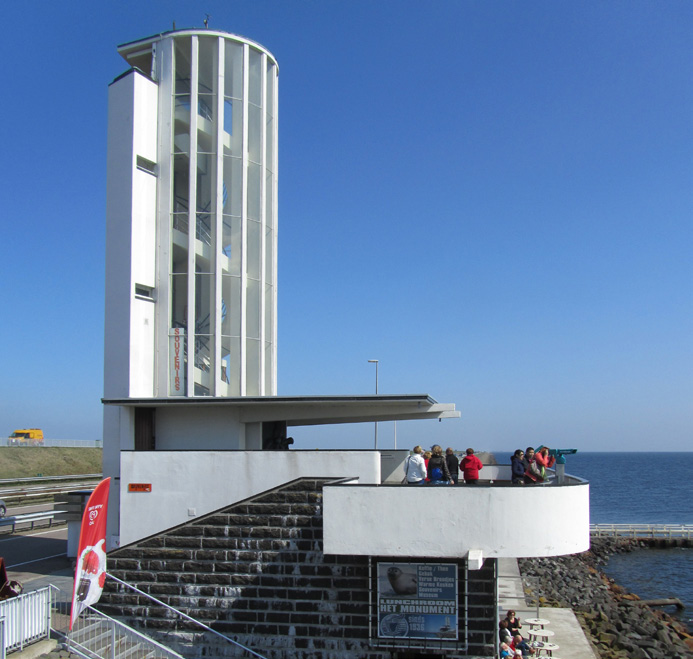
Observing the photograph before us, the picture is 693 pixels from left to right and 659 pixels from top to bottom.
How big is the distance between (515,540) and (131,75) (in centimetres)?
1906

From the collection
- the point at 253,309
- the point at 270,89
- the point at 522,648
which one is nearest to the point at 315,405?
the point at 253,309

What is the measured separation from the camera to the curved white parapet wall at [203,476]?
17734 mm

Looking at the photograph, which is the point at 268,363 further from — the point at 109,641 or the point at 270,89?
the point at 109,641

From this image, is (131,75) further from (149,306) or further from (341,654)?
(341,654)

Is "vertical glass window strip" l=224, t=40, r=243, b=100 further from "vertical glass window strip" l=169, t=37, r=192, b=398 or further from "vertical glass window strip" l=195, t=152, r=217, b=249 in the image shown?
"vertical glass window strip" l=195, t=152, r=217, b=249

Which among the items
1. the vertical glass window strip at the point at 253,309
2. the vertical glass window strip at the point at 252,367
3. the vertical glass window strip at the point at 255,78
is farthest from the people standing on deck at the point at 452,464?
the vertical glass window strip at the point at 255,78

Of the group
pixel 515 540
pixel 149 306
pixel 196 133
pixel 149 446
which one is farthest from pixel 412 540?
pixel 196 133

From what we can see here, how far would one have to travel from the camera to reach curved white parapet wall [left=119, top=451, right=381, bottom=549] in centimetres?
1773

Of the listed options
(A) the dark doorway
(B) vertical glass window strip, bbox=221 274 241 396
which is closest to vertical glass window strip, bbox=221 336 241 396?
(B) vertical glass window strip, bbox=221 274 241 396

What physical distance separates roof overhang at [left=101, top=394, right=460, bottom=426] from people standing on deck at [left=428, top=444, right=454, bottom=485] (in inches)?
130

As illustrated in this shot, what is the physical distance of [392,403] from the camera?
2064cm

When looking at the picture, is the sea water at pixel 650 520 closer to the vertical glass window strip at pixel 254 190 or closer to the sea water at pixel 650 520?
the sea water at pixel 650 520

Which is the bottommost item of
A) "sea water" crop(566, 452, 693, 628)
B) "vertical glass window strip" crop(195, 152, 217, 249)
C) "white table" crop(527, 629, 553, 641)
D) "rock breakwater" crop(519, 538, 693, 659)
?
"sea water" crop(566, 452, 693, 628)

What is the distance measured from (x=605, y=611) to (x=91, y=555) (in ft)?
81.2
